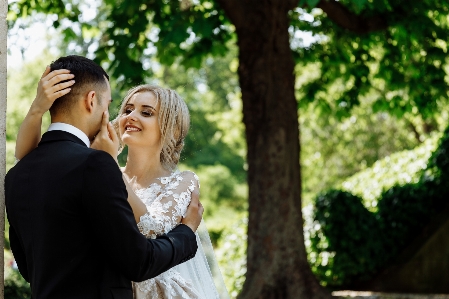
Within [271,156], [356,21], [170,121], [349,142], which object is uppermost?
[349,142]

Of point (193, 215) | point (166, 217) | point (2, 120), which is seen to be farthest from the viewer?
point (166, 217)

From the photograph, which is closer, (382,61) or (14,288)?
(14,288)

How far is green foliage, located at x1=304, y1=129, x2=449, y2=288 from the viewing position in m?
10.8

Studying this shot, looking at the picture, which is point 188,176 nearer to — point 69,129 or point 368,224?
point 69,129

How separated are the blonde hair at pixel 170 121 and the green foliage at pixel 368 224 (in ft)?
24.2

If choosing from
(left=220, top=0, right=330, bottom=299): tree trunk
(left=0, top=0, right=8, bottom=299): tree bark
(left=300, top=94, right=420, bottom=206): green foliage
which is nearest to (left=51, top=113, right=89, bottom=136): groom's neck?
(left=0, top=0, right=8, bottom=299): tree bark

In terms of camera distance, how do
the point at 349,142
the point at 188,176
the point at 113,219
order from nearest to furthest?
1. the point at 113,219
2. the point at 188,176
3. the point at 349,142

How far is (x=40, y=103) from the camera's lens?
261 cm

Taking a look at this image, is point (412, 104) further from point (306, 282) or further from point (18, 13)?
point (18, 13)

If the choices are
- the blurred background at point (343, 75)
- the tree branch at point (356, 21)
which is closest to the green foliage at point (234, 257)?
the blurred background at point (343, 75)

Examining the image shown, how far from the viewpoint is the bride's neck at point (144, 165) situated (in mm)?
3598

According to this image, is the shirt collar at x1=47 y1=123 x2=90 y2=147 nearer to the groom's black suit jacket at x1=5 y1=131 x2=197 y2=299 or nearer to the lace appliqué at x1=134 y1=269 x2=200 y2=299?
the groom's black suit jacket at x1=5 y1=131 x2=197 y2=299

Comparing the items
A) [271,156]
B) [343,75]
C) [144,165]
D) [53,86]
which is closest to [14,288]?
[271,156]

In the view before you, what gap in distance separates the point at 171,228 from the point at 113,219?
954 mm
